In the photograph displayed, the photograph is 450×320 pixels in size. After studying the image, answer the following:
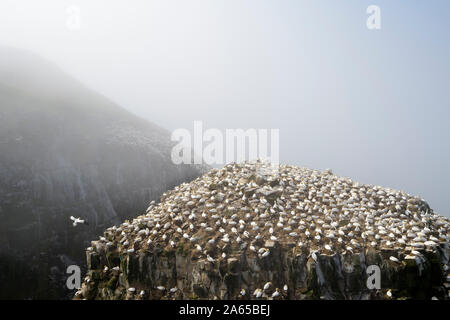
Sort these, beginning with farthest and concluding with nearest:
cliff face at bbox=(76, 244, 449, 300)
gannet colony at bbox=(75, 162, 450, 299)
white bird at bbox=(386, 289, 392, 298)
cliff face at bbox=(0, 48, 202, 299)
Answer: cliff face at bbox=(0, 48, 202, 299) < gannet colony at bbox=(75, 162, 450, 299) < cliff face at bbox=(76, 244, 449, 300) < white bird at bbox=(386, 289, 392, 298)

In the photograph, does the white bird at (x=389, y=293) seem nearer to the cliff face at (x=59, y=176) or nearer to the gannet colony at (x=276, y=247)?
the gannet colony at (x=276, y=247)

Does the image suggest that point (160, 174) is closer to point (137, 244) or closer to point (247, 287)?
point (137, 244)

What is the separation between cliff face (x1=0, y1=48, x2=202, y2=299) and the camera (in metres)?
55.9

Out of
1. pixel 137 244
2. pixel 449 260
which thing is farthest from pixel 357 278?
pixel 137 244

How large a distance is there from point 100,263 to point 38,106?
94540 millimetres

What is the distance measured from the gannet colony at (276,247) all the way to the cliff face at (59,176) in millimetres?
46305

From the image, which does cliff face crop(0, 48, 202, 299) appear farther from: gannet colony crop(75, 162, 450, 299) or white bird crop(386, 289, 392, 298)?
white bird crop(386, 289, 392, 298)

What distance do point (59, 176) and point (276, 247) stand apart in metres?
72.7

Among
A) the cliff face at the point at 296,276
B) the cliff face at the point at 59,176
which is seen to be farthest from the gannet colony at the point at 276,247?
the cliff face at the point at 59,176

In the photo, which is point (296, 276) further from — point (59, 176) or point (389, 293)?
point (59, 176)

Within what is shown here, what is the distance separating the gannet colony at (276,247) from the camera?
1560 cm

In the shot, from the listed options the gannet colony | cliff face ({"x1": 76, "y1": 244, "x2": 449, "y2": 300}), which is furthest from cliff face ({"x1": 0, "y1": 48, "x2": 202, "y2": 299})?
cliff face ({"x1": 76, "y1": 244, "x2": 449, "y2": 300})

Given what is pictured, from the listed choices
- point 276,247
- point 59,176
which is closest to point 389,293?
point 276,247

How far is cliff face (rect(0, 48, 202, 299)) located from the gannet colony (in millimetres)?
46305
